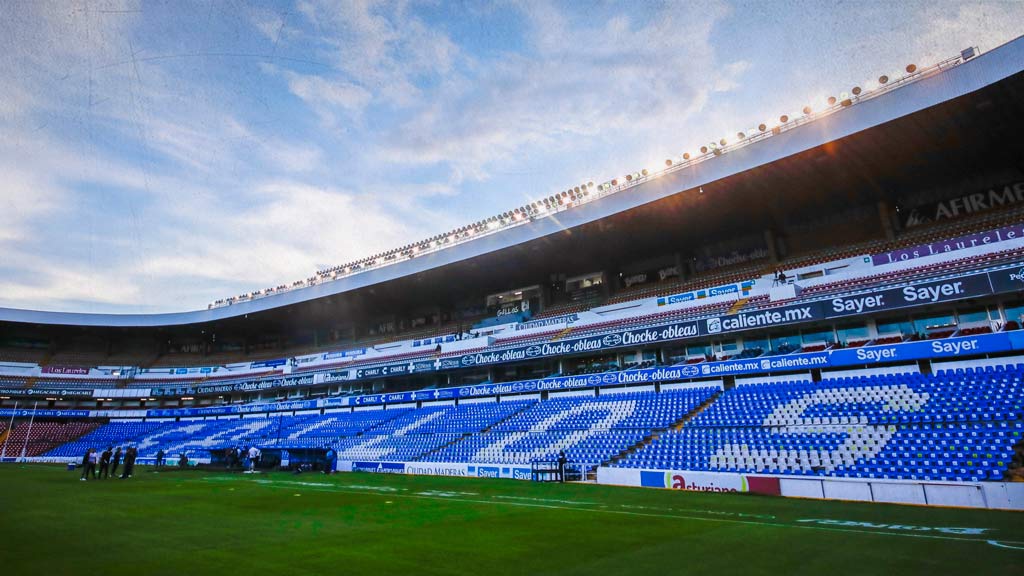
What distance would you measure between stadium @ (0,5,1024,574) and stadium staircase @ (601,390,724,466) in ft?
0.46

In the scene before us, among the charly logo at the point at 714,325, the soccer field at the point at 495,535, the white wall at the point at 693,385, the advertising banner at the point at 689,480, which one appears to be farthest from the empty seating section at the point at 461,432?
the soccer field at the point at 495,535

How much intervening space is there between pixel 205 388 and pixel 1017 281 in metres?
57.8

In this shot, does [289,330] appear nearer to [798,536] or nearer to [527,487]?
[527,487]

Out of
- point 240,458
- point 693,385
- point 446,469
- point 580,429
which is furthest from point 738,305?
point 240,458

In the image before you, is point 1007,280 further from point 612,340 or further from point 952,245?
point 612,340

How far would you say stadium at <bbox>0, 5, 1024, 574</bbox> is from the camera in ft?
28.8

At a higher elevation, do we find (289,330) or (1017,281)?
(289,330)

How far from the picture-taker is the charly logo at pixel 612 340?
28862 millimetres

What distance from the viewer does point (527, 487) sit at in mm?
18188

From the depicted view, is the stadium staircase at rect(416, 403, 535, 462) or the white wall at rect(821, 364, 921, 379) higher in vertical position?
the white wall at rect(821, 364, 921, 379)

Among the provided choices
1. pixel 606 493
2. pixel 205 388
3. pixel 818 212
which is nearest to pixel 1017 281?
pixel 818 212

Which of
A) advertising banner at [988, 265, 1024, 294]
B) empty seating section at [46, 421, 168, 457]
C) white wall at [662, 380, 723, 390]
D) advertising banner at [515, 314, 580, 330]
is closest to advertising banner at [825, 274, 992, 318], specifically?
advertising banner at [988, 265, 1024, 294]

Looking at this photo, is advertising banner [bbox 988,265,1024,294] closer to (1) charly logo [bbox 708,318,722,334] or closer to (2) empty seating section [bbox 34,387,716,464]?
(1) charly logo [bbox 708,318,722,334]

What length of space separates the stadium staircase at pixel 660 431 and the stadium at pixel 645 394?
0.46 ft
